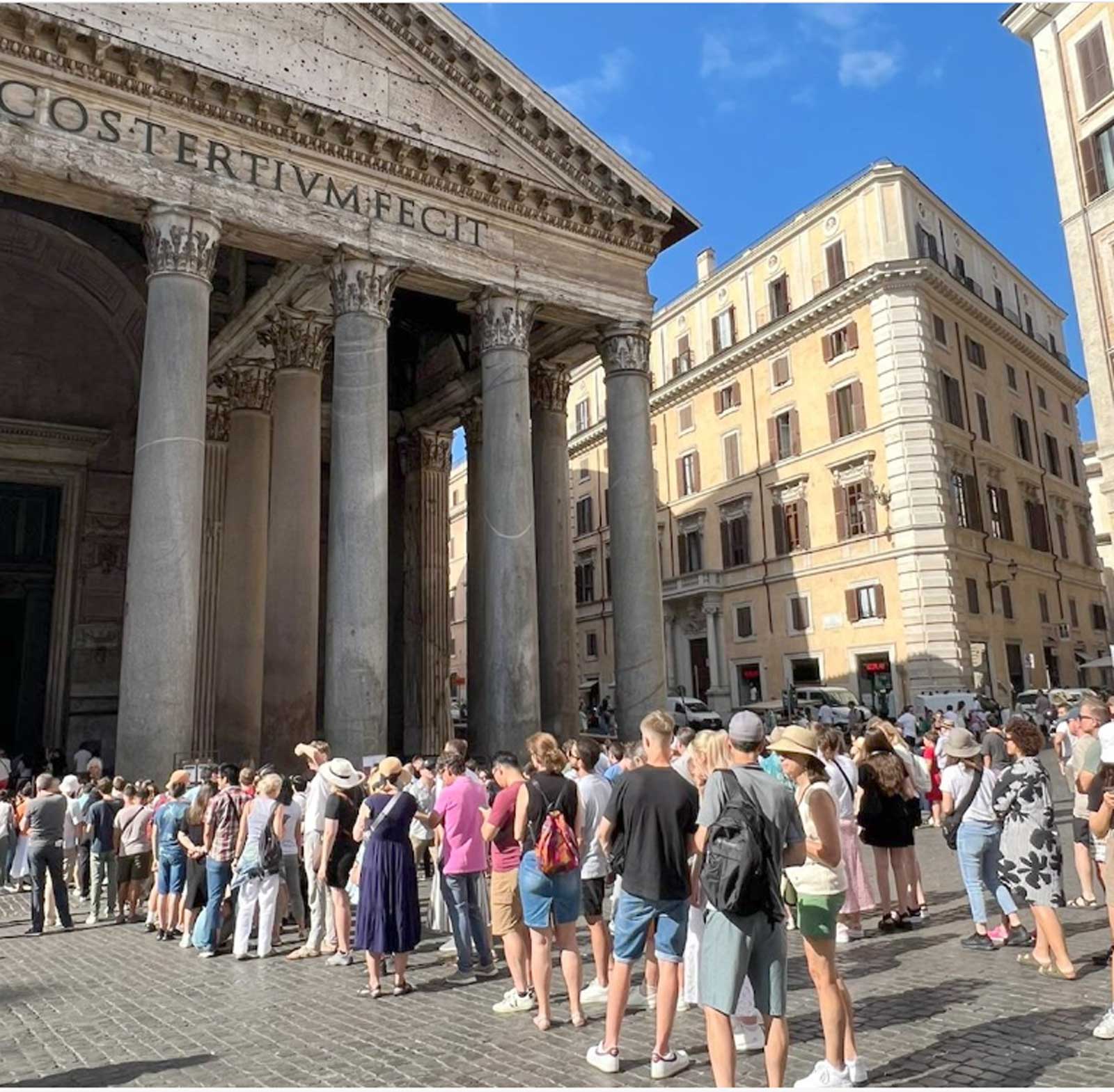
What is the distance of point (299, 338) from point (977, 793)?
13288 millimetres

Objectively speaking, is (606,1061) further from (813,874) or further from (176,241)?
(176,241)

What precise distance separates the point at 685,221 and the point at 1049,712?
15.2 metres

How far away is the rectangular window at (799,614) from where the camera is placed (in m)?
30.4

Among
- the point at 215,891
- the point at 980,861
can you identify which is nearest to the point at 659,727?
the point at 980,861

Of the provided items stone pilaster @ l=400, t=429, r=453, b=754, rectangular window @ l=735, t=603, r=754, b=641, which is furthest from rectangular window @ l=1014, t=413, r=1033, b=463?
stone pilaster @ l=400, t=429, r=453, b=754

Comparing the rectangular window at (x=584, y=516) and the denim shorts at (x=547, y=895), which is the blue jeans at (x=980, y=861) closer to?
the denim shorts at (x=547, y=895)

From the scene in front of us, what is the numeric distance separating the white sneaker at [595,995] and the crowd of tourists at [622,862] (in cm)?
11

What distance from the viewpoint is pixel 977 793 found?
664 cm

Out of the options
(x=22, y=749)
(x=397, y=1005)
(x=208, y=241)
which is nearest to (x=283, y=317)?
(x=208, y=241)

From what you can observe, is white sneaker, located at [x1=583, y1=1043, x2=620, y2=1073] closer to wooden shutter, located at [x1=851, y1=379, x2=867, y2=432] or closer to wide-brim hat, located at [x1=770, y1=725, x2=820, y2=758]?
wide-brim hat, located at [x1=770, y1=725, x2=820, y2=758]

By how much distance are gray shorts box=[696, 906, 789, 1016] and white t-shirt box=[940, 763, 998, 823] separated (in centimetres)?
319

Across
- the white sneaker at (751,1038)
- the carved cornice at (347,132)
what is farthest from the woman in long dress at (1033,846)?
the carved cornice at (347,132)

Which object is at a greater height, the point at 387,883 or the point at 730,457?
the point at 730,457

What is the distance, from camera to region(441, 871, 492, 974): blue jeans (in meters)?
6.50
